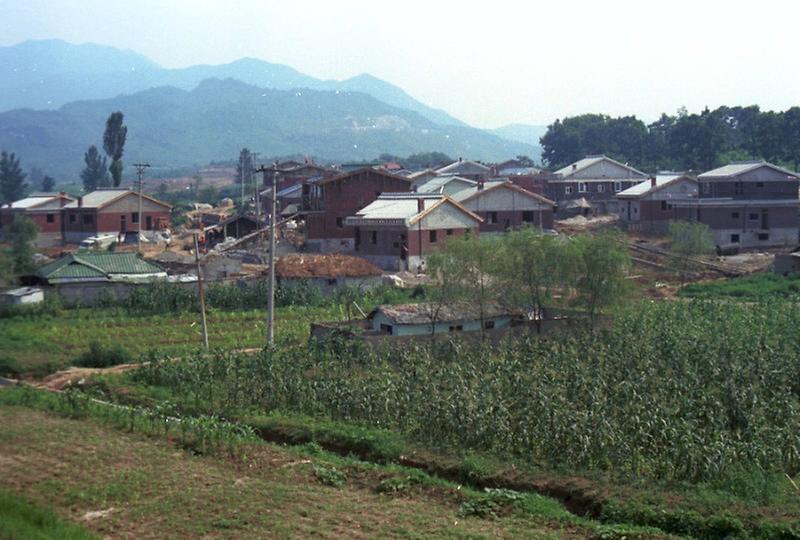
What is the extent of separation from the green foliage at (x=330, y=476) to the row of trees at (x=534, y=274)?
1339cm

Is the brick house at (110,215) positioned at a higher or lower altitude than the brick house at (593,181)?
lower

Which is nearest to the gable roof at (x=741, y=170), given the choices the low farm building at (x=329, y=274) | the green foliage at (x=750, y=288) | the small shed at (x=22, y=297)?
the green foliage at (x=750, y=288)

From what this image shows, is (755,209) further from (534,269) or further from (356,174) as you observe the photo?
(534,269)

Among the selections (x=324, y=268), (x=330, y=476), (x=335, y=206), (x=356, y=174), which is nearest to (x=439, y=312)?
(x=324, y=268)

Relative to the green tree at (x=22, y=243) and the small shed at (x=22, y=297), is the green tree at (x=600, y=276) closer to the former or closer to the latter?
the small shed at (x=22, y=297)

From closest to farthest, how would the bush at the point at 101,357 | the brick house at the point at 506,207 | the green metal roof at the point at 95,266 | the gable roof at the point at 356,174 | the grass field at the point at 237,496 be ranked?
1. the grass field at the point at 237,496
2. the bush at the point at 101,357
3. the green metal roof at the point at 95,266
4. the gable roof at the point at 356,174
5. the brick house at the point at 506,207

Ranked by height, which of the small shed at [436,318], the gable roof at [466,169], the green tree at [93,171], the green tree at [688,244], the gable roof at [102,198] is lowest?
the small shed at [436,318]

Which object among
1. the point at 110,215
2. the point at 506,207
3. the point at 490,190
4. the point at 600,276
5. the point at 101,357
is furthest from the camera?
the point at 110,215

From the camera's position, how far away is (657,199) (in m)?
58.3

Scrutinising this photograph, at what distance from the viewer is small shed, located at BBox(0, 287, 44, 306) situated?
3841 cm

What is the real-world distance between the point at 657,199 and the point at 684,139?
27.7 meters

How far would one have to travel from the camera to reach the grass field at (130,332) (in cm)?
3031

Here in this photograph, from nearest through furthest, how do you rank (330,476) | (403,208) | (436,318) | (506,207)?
(330,476) → (436,318) → (403,208) → (506,207)

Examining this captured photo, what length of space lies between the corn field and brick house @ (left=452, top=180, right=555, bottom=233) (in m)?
24.4
